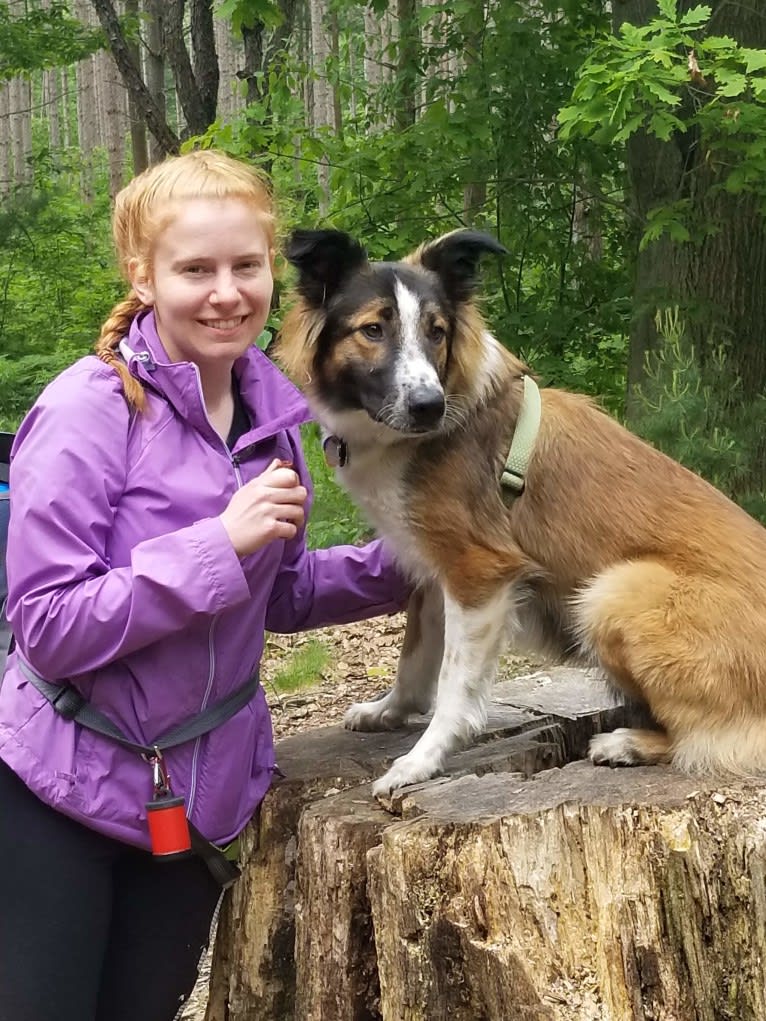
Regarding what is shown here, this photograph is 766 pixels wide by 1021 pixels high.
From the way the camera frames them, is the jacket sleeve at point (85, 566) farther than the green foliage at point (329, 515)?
No

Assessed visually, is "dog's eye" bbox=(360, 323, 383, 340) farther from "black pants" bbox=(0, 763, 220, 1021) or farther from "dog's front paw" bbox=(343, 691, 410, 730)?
"black pants" bbox=(0, 763, 220, 1021)

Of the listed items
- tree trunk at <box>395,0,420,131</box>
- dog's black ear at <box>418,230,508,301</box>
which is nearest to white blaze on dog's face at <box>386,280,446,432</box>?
dog's black ear at <box>418,230,508,301</box>

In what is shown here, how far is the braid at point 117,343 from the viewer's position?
2285 millimetres

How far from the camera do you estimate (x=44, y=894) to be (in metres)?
2.23

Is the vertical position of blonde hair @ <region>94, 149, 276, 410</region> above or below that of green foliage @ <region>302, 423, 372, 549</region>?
above

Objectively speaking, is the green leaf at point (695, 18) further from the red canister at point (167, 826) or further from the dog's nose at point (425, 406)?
the red canister at point (167, 826)

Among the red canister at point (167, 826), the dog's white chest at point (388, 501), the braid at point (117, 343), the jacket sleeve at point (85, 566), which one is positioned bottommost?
the red canister at point (167, 826)

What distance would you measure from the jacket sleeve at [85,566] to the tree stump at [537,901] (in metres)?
0.74

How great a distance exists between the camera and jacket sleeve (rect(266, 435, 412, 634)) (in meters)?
2.91

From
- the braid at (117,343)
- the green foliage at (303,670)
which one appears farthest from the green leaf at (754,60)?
the green foliage at (303,670)

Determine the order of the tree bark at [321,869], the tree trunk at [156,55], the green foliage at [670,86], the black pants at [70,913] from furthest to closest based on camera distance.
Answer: the tree trunk at [156,55]
the green foliage at [670,86]
the tree bark at [321,869]
the black pants at [70,913]

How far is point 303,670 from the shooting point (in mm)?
5527

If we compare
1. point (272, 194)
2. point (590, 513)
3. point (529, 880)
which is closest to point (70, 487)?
point (272, 194)

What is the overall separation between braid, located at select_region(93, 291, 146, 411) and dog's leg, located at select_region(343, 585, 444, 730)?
134 centimetres
